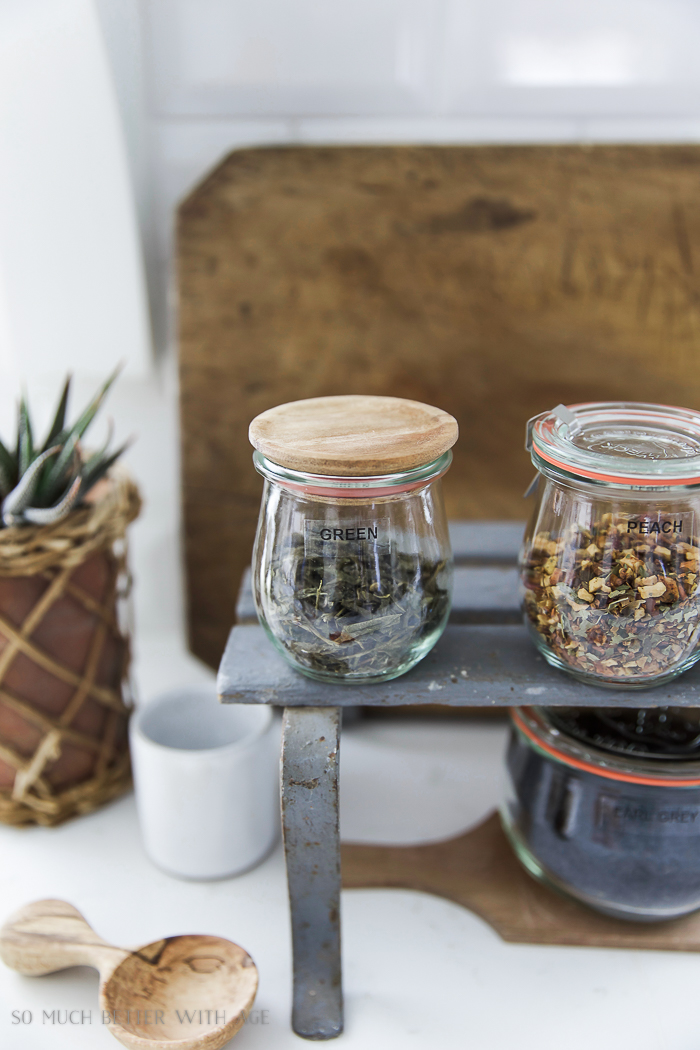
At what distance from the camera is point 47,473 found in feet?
1.86

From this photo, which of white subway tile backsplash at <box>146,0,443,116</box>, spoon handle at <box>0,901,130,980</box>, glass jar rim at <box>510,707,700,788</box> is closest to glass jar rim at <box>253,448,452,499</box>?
glass jar rim at <box>510,707,700,788</box>

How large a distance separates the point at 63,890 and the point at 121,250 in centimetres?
53

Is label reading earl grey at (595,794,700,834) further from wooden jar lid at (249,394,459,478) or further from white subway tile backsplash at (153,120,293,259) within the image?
white subway tile backsplash at (153,120,293,259)

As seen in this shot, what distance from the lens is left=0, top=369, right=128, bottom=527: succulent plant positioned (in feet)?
1.80

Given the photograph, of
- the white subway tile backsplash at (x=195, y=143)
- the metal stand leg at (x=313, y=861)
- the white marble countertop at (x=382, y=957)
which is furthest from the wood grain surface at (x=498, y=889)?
the white subway tile backsplash at (x=195, y=143)

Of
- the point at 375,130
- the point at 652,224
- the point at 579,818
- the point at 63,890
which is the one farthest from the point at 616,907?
the point at 375,130

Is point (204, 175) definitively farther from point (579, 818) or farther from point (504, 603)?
point (579, 818)

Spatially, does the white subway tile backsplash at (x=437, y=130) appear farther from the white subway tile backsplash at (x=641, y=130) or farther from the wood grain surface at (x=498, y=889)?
the wood grain surface at (x=498, y=889)

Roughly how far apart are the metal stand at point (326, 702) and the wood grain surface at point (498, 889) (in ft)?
0.37

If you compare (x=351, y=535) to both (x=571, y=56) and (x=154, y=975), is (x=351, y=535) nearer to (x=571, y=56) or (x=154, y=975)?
(x=154, y=975)

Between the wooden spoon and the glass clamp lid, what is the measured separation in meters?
0.36

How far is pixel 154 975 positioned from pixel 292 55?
704mm

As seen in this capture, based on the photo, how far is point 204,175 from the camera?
0.70m

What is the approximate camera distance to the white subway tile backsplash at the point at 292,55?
653mm
